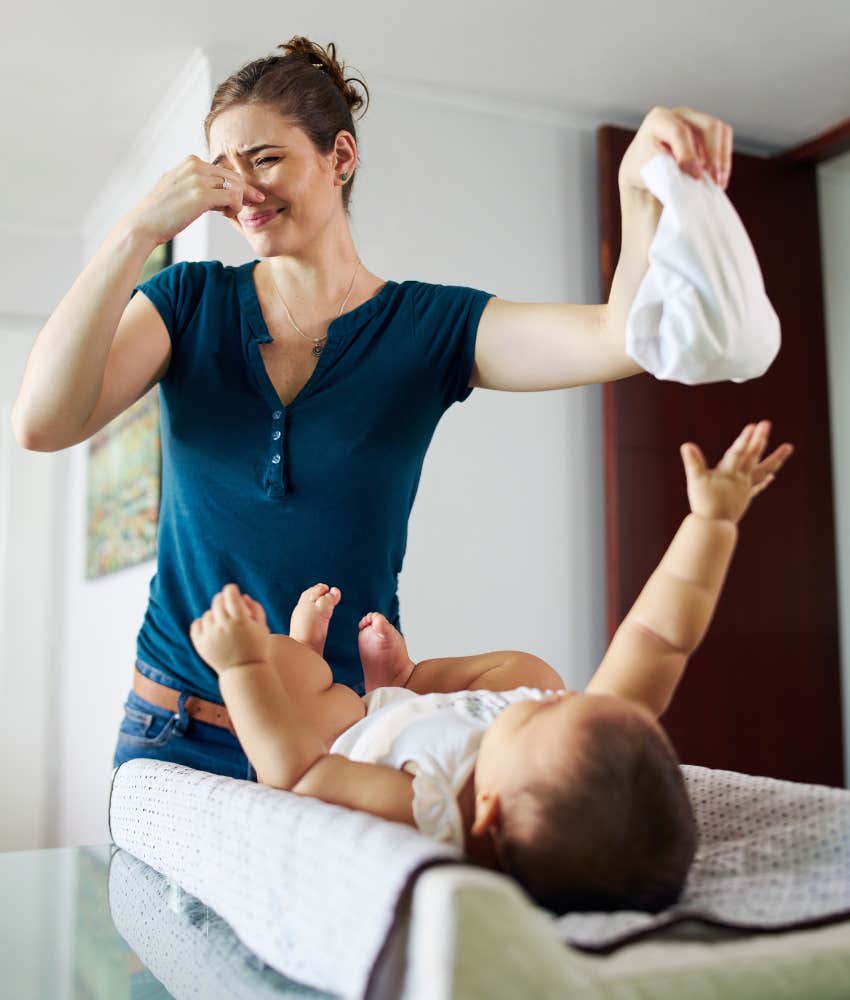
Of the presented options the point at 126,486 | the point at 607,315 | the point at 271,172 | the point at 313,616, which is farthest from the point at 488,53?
the point at 313,616

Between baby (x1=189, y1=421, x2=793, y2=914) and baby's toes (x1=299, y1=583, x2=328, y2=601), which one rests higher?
baby's toes (x1=299, y1=583, x2=328, y2=601)

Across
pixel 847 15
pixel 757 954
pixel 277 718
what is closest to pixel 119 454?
pixel 847 15

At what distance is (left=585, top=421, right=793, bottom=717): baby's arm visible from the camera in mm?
807

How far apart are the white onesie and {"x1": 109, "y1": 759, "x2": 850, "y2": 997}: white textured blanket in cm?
10

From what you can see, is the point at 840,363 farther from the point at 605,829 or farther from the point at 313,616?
the point at 605,829

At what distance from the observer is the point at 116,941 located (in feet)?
2.52

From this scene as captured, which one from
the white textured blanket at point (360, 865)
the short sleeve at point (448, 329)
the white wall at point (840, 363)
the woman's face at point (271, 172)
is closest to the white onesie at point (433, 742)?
the white textured blanket at point (360, 865)

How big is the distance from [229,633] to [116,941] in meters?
0.22

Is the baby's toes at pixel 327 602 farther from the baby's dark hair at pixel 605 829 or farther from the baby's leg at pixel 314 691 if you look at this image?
the baby's dark hair at pixel 605 829

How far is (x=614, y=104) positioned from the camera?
373 cm

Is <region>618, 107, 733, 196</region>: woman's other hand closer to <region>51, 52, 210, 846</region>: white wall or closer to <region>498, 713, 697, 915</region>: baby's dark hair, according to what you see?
<region>498, 713, 697, 915</region>: baby's dark hair

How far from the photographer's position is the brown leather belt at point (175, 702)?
3.96 ft

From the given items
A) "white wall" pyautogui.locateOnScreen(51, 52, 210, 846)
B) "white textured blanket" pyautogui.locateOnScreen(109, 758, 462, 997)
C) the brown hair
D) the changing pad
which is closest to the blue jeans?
"white textured blanket" pyautogui.locateOnScreen(109, 758, 462, 997)

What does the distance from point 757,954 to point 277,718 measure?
0.38 m
